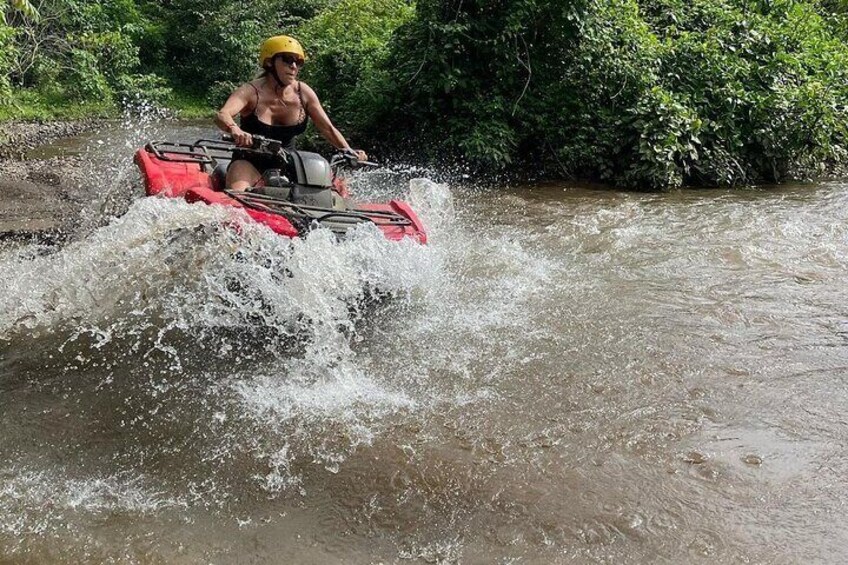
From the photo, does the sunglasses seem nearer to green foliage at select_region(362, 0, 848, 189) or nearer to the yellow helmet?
the yellow helmet

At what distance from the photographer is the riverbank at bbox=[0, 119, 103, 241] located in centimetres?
776

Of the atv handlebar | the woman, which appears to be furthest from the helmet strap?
the atv handlebar

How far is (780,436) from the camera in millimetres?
3928

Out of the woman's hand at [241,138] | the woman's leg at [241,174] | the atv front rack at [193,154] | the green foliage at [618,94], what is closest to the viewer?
the woman's hand at [241,138]

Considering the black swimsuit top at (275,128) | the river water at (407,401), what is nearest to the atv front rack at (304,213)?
the river water at (407,401)

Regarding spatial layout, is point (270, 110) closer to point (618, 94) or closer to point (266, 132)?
point (266, 132)

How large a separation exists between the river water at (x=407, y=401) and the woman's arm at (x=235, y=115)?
73 cm

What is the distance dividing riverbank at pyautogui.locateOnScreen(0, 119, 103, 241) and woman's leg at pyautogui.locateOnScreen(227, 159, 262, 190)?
2.88 m

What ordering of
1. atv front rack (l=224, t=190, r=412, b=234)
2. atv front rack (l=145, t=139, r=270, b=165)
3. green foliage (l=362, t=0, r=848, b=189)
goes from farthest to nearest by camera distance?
green foliage (l=362, t=0, r=848, b=189)
atv front rack (l=145, t=139, r=270, b=165)
atv front rack (l=224, t=190, r=412, b=234)

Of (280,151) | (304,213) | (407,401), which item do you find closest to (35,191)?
(280,151)

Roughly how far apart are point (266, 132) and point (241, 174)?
0.67 meters

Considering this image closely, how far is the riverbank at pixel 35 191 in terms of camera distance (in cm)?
776

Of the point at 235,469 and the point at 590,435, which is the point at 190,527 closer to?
the point at 235,469

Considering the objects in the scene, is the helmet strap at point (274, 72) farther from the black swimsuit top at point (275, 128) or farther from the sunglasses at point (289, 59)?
the black swimsuit top at point (275, 128)
